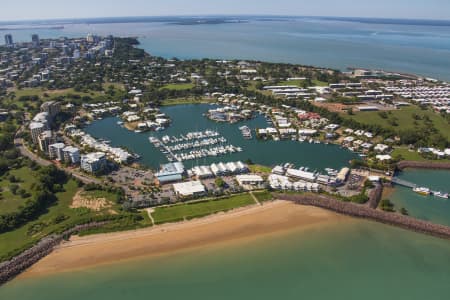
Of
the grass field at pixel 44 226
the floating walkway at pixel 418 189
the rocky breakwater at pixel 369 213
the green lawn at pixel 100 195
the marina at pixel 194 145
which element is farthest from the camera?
the marina at pixel 194 145

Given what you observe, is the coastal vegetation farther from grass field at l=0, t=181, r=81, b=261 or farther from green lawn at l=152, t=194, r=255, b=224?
grass field at l=0, t=181, r=81, b=261

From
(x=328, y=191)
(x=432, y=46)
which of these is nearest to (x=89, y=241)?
(x=328, y=191)

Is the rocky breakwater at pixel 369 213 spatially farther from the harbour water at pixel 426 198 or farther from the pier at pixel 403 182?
the pier at pixel 403 182

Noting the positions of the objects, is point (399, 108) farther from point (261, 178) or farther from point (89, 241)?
point (89, 241)

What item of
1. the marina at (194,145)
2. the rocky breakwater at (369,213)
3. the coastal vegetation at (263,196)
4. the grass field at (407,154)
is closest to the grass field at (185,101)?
the marina at (194,145)

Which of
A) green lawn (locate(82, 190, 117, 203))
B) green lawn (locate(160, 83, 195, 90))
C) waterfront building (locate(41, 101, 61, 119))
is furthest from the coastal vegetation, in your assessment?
green lawn (locate(160, 83, 195, 90))

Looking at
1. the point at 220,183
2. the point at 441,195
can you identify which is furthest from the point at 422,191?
the point at 220,183

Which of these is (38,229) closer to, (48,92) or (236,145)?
(236,145)
